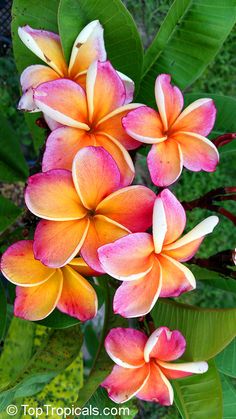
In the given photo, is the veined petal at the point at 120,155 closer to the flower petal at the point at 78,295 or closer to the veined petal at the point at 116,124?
the veined petal at the point at 116,124

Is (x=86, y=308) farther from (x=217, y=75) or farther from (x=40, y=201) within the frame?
(x=217, y=75)

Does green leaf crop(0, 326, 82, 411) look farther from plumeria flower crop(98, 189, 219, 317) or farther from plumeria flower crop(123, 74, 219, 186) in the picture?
plumeria flower crop(123, 74, 219, 186)

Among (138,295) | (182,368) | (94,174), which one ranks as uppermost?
(94,174)

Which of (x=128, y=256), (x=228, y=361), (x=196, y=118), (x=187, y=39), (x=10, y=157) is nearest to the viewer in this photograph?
(x=128, y=256)

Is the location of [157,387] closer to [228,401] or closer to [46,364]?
[46,364]

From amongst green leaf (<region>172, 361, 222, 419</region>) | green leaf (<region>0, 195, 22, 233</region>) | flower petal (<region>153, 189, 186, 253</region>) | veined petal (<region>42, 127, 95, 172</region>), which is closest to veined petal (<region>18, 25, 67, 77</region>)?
veined petal (<region>42, 127, 95, 172</region>)

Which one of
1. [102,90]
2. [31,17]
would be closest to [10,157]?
[31,17]
